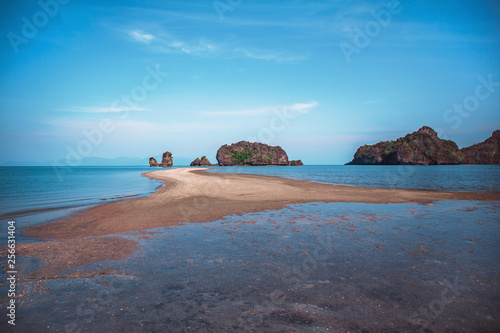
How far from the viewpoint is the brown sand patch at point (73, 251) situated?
20.6ft

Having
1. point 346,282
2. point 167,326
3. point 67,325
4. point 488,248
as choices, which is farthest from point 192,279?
point 488,248

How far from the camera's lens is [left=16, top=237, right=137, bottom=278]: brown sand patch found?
6.27 meters

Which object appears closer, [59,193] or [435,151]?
[59,193]

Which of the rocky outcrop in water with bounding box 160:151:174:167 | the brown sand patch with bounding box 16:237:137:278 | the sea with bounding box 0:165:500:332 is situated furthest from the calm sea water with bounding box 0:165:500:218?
the rocky outcrop in water with bounding box 160:151:174:167

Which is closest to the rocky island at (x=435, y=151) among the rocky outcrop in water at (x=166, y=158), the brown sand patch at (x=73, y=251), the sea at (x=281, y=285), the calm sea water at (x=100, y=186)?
the calm sea water at (x=100, y=186)

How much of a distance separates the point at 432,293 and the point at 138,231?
1005 centimetres

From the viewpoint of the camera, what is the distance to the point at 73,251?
7.46m

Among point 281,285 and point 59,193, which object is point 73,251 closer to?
point 281,285

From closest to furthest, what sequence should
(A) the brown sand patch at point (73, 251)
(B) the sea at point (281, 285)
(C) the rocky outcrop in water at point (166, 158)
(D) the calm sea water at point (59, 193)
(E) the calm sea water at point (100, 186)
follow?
(B) the sea at point (281, 285)
(A) the brown sand patch at point (73, 251)
(D) the calm sea water at point (59, 193)
(E) the calm sea water at point (100, 186)
(C) the rocky outcrop in water at point (166, 158)

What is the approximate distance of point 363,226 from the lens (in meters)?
10.6

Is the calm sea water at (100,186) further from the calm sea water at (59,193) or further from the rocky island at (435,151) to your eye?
the rocky island at (435,151)

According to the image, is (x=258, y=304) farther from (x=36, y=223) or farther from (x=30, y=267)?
(x=36, y=223)

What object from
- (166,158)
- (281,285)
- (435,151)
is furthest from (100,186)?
(435,151)

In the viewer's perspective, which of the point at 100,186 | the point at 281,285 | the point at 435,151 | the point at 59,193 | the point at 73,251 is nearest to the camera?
the point at 281,285
